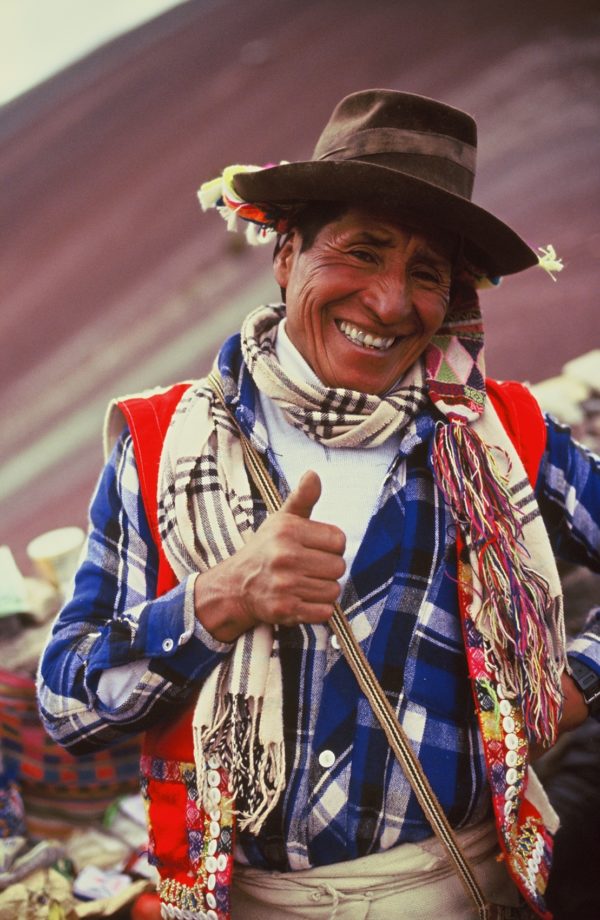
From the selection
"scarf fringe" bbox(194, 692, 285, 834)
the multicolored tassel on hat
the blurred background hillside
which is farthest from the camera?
the blurred background hillside

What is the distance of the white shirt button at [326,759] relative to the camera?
155 cm

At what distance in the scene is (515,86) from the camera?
8.37 ft

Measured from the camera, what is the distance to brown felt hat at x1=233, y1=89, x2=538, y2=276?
158cm

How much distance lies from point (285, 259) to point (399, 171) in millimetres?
374

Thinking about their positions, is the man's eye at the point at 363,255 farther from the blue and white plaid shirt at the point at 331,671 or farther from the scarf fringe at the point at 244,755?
the scarf fringe at the point at 244,755

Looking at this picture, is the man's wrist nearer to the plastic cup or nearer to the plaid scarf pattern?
the plaid scarf pattern

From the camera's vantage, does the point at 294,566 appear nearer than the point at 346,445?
Yes

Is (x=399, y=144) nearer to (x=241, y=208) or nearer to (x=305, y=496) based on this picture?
(x=241, y=208)

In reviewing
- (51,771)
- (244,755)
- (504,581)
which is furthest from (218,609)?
(51,771)

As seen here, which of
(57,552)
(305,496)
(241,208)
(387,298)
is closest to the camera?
(305,496)

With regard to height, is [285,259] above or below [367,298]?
above

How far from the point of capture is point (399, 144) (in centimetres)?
167

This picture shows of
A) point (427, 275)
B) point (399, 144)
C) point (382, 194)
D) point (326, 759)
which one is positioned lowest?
point (326, 759)

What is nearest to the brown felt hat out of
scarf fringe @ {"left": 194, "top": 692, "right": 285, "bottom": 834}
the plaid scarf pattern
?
the plaid scarf pattern
